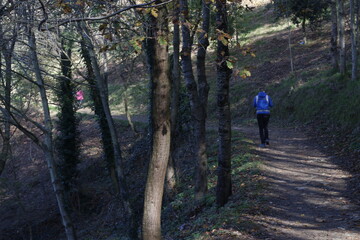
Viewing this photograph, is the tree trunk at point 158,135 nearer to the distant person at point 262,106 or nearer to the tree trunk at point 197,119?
the tree trunk at point 197,119

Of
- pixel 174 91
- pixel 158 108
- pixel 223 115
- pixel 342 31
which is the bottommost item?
pixel 223 115

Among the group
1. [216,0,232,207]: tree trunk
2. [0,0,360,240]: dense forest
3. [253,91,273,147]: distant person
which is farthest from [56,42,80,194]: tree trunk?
[216,0,232,207]: tree trunk

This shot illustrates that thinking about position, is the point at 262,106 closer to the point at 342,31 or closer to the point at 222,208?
the point at 222,208

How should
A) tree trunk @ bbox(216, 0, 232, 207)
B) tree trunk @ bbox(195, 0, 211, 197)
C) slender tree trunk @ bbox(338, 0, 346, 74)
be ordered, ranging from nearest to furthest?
tree trunk @ bbox(216, 0, 232, 207) → tree trunk @ bbox(195, 0, 211, 197) → slender tree trunk @ bbox(338, 0, 346, 74)

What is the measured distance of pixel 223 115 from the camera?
7.36 m

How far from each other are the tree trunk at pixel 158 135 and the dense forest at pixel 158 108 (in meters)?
0.02

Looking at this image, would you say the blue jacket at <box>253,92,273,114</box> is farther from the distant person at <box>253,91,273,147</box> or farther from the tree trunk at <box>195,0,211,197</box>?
the tree trunk at <box>195,0,211,197</box>

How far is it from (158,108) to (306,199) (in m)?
4.24

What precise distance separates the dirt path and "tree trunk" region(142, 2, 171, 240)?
1935 millimetres

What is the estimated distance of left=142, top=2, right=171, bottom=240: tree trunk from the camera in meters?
5.43

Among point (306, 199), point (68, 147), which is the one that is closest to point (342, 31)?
point (306, 199)

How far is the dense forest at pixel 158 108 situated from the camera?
5.69 metres

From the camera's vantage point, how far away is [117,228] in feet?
57.2

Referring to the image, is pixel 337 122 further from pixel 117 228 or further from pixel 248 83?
pixel 248 83
